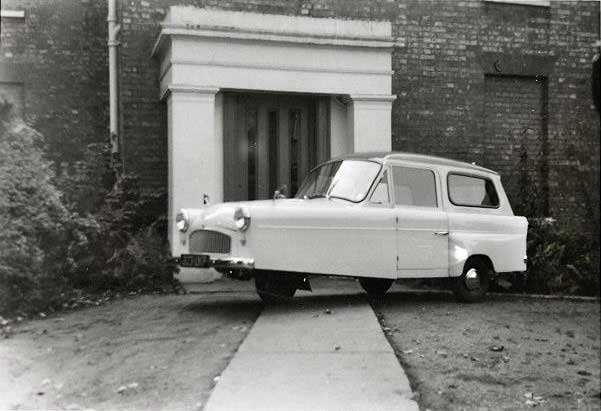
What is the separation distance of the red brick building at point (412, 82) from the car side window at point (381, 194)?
8.25 feet

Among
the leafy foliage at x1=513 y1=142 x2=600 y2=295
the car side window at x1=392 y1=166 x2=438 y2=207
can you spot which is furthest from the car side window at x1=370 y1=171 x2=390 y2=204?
the leafy foliage at x1=513 y1=142 x2=600 y2=295

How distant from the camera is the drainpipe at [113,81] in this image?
970cm

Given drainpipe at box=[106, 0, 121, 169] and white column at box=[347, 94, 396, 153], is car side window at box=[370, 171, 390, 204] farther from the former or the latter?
drainpipe at box=[106, 0, 121, 169]

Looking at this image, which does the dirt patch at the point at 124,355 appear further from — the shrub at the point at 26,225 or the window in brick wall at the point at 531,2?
the window in brick wall at the point at 531,2

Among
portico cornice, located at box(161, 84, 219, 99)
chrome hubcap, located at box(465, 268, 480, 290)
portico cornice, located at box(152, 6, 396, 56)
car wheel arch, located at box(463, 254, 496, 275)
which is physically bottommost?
chrome hubcap, located at box(465, 268, 480, 290)

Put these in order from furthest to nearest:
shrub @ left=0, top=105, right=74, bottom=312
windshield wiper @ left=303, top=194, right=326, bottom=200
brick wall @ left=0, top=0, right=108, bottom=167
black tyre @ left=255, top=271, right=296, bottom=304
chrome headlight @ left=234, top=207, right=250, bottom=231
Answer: brick wall @ left=0, top=0, right=108, bottom=167, windshield wiper @ left=303, top=194, right=326, bottom=200, black tyre @ left=255, top=271, right=296, bottom=304, chrome headlight @ left=234, top=207, right=250, bottom=231, shrub @ left=0, top=105, right=74, bottom=312

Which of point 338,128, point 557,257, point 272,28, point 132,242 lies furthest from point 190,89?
point 557,257

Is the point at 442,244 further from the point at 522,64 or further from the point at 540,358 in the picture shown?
the point at 522,64

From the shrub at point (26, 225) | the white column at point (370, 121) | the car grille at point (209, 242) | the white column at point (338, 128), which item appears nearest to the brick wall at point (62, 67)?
Result: the shrub at point (26, 225)

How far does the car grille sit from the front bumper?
12 cm

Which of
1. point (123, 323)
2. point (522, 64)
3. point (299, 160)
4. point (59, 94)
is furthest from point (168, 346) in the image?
point (522, 64)

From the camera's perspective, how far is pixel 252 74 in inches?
368

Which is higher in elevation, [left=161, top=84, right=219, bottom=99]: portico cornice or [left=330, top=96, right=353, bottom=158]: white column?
[left=161, top=84, right=219, bottom=99]: portico cornice

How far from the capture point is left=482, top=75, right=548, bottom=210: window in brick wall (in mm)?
11281
